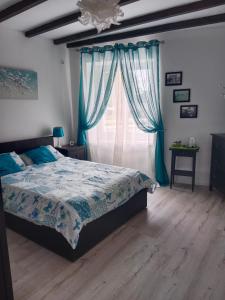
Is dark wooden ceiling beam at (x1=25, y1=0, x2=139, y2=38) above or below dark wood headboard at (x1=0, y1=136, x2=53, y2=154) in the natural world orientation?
above

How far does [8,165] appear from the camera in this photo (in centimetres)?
342

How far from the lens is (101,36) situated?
4.37m

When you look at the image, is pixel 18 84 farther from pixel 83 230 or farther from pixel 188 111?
pixel 188 111

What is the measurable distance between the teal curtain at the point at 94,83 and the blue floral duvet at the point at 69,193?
1.53 meters

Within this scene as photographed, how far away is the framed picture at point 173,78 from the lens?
407 centimetres

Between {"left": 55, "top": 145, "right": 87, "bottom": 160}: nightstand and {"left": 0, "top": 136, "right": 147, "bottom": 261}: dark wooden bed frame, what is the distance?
184cm

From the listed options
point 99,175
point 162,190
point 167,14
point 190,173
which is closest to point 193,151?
point 190,173

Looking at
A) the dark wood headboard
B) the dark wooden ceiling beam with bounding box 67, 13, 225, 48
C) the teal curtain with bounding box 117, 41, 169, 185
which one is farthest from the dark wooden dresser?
the dark wood headboard

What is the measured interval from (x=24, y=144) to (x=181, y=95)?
2.87 m

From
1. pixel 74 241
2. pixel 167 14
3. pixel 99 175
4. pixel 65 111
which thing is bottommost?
pixel 74 241

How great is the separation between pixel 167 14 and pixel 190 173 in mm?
2434

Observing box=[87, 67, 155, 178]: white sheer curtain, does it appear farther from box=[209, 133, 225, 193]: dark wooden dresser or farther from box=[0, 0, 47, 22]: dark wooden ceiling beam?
box=[0, 0, 47, 22]: dark wooden ceiling beam

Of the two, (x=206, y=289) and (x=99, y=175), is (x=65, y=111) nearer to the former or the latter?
(x=99, y=175)

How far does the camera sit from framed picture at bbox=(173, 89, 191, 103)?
4.05 metres
